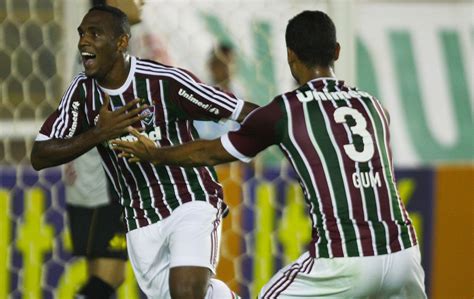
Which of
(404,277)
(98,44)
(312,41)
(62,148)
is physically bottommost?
(404,277)

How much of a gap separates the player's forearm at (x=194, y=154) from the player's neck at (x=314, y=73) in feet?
1.19

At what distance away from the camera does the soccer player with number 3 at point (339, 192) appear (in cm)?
389

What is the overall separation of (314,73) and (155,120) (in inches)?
28.7

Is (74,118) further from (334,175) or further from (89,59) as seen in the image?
→ (334,175)

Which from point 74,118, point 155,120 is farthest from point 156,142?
point 74,118

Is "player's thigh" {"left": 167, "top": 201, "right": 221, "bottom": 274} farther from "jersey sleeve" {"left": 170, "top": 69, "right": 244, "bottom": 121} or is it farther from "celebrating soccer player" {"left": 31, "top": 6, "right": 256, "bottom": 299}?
"jersey sleeve" {"left": 170, "top": 69, "right": 244, "bottom": 121}

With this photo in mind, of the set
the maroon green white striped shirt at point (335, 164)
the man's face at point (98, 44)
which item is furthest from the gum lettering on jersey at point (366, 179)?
the man's face at point (98, 44)

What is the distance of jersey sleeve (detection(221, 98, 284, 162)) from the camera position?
393cm

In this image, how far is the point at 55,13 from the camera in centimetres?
703

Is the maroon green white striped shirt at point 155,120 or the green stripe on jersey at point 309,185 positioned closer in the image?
the green stripe on jersey at point 309,185

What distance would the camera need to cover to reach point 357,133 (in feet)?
12.9

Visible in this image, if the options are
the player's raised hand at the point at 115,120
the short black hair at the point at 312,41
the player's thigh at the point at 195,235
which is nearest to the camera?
the short black hair at the point at 312,41

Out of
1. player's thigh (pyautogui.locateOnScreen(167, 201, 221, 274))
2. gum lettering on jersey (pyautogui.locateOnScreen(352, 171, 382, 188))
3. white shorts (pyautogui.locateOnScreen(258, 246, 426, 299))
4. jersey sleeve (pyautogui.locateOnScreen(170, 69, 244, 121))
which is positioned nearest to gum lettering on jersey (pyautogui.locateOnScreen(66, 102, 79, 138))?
jersey sleeve (pyautogui.locateOnScreen(170, 69, 244, 121))

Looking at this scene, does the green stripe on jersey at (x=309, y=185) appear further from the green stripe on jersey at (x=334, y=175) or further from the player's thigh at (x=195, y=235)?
the player's thigh at (x=195, y=235)
